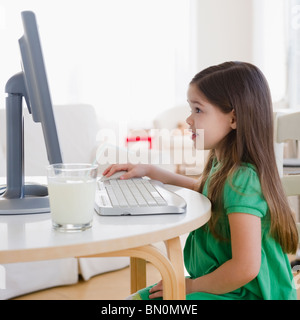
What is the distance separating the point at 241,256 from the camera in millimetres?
836

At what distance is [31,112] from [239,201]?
1.40 ft

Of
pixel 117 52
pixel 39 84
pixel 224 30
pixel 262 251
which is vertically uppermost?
pixel 224 30

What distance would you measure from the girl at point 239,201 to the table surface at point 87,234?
0.12m

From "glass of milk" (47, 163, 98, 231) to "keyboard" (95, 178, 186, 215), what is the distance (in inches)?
4.0

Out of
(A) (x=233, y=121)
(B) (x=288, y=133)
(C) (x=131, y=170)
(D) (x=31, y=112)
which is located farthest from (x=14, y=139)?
(B) (x=288, y=133)

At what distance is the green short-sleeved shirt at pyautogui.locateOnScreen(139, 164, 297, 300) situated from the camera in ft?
2.86

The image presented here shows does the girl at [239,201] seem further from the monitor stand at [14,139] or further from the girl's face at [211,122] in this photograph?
the monitor stand at [14,139]

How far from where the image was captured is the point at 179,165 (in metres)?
5.73

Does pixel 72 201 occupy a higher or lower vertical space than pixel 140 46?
lower

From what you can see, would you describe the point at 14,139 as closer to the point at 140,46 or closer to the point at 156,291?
the point at 156,291

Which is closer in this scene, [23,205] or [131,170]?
[23,205]

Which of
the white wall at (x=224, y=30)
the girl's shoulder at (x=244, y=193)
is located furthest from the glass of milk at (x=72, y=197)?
the white wall at (x=224, y=30)

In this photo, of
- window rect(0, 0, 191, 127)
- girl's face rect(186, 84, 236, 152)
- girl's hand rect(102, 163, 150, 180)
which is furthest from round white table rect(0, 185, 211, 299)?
window rect(0, 0, 191, 127)

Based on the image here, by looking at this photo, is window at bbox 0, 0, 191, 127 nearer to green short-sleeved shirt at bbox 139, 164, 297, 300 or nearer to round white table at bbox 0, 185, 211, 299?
green short-sleeved shirt at bbox 139, 164, 297, 300
